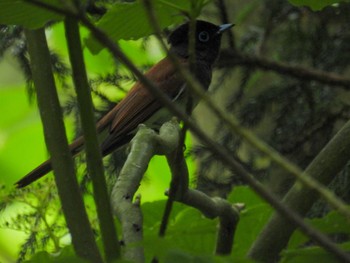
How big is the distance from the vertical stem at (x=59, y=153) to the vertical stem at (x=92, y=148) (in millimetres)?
104

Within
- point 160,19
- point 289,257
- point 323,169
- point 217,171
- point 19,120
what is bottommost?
point 217,171

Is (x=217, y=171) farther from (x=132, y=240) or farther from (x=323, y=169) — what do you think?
(x=132, y=240)

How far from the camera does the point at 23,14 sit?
1.28 meters

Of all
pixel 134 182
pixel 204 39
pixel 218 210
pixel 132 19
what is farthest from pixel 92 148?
pixel 204 39

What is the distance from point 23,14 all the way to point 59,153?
25 centimetres

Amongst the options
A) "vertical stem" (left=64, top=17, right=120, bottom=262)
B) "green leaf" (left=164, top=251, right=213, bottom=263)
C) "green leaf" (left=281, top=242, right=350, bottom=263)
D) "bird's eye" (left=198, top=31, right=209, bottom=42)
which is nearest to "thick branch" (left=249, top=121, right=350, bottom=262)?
"green leaf" (left=281, top=242, right=350, bottom=263)

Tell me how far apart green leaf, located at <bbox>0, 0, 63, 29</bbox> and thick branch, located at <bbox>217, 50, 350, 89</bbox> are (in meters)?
1.44

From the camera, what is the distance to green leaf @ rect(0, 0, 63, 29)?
126 cm

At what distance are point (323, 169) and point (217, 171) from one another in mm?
1481

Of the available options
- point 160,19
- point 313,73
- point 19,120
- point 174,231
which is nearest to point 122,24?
point 160,19

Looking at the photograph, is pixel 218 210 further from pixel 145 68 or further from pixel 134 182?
pixel 145 68

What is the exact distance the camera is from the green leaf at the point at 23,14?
1.26 m

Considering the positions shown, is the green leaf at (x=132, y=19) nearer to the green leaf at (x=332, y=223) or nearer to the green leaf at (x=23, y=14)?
the green leaf at (x=23, y=14)

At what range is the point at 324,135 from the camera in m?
3.26
